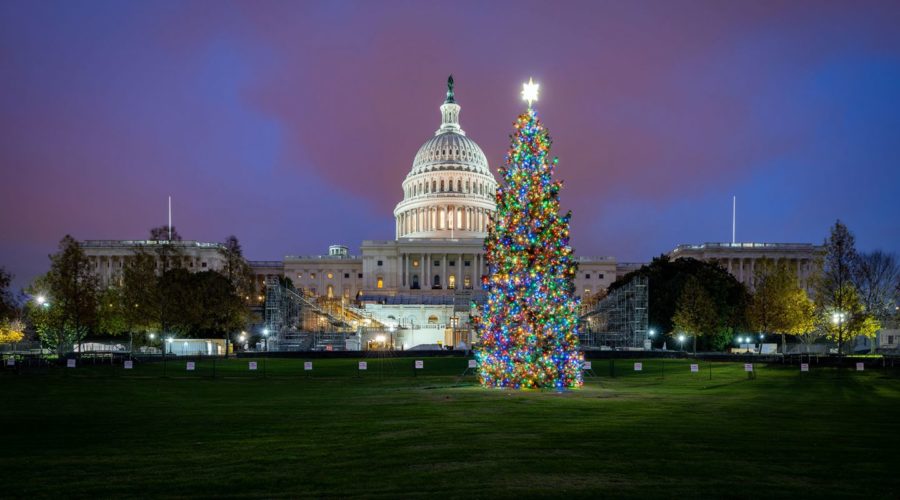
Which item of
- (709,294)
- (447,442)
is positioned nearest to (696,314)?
(709,294)

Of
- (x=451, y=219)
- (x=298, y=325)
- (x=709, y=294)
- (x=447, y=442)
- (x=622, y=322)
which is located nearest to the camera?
(x=447, y=442)

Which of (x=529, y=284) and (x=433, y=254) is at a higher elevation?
(x=433, y=254)

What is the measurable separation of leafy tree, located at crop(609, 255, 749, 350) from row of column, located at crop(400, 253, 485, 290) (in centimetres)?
6432

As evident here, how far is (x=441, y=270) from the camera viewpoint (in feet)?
544

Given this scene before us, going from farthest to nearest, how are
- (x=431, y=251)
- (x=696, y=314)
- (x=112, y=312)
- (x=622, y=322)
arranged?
(x=431, y=251)
(x=622, y=322)
(x=112, y=312)
(x=696, y=314)

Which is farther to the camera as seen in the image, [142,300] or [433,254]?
[433,254]

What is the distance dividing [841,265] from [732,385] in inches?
1225

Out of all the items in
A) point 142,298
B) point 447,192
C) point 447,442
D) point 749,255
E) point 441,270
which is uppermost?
point 447,192

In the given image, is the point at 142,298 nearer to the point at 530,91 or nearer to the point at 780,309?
the point at 530,91

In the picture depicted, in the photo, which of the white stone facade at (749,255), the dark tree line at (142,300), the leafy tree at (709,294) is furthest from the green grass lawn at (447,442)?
the white stone facade at (749,255)

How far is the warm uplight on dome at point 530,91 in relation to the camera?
121 feet

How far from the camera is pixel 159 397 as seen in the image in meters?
31.0

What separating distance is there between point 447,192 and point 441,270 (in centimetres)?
2530

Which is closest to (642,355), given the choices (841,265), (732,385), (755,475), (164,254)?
(841,265)
